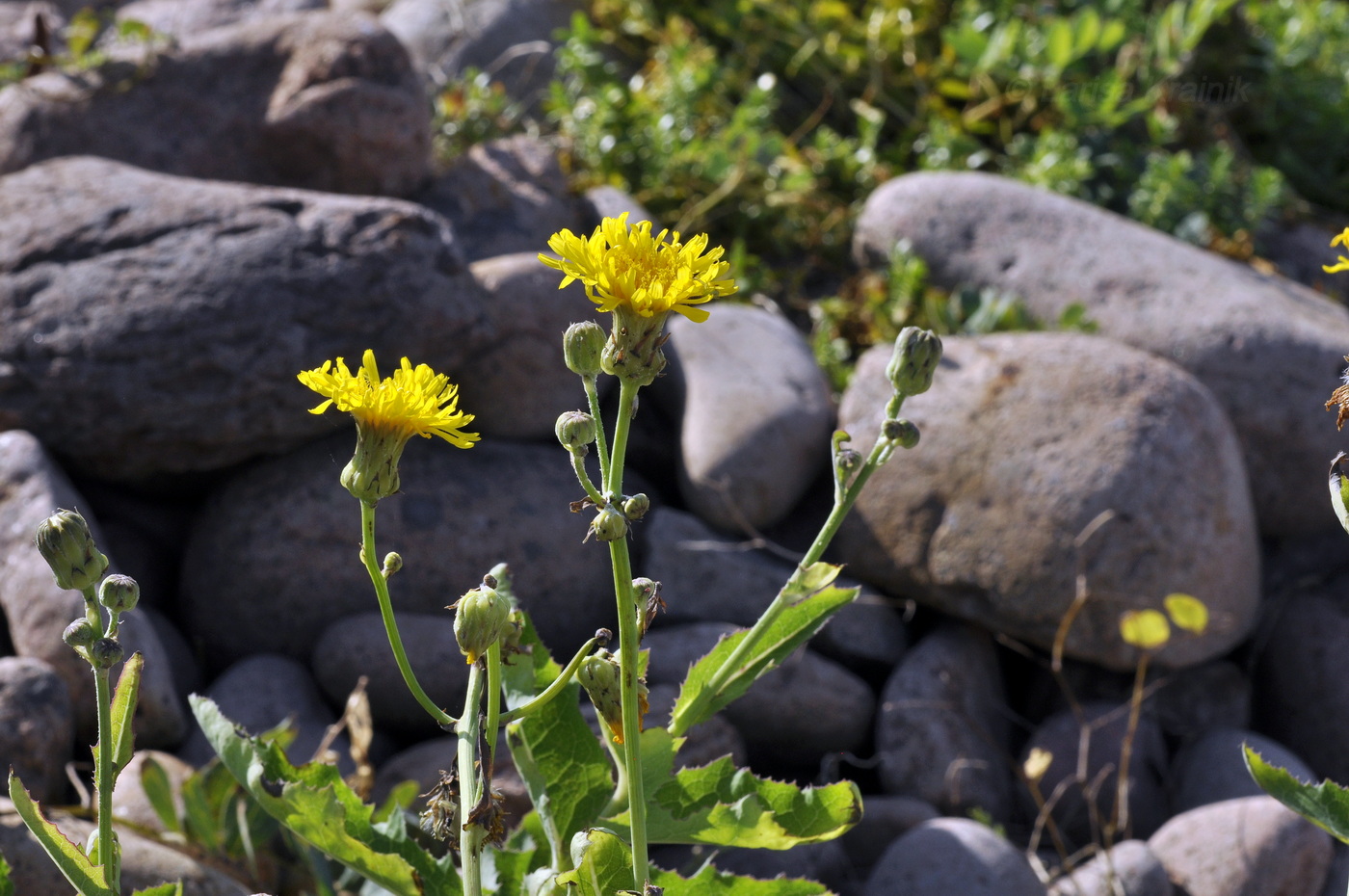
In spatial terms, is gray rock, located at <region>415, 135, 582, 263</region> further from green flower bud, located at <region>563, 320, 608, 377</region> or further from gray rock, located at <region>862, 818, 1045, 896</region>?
green flower bud, located at <region>563, 320, 608, 377</region>

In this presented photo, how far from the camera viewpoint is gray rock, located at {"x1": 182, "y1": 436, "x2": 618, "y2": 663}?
10.7 feet

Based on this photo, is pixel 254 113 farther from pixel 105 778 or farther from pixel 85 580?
pixel 105 778

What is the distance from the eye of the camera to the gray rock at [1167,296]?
3.74m

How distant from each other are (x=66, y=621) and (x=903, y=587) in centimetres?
218

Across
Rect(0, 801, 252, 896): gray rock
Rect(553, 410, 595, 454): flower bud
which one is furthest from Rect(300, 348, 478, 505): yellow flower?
Rect(0, 801, 252, 896): gray rock

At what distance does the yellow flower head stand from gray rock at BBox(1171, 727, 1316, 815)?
99.8 inches

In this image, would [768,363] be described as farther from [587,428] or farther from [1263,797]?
[587,428]

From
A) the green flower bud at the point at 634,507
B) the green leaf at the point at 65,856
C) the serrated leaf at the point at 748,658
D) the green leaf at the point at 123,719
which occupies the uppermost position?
the green flower bud at the point at 634,507

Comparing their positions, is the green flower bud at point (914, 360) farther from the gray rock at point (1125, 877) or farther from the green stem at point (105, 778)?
the gray rock at point (1125, 877)

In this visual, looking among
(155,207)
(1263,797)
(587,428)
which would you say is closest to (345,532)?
(155,207)

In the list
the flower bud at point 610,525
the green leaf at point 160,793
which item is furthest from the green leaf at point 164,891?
the green leaf at point 160,793

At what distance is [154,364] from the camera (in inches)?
120

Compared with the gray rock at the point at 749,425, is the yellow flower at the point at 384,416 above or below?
above

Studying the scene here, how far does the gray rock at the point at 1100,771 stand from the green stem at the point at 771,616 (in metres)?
2.04
